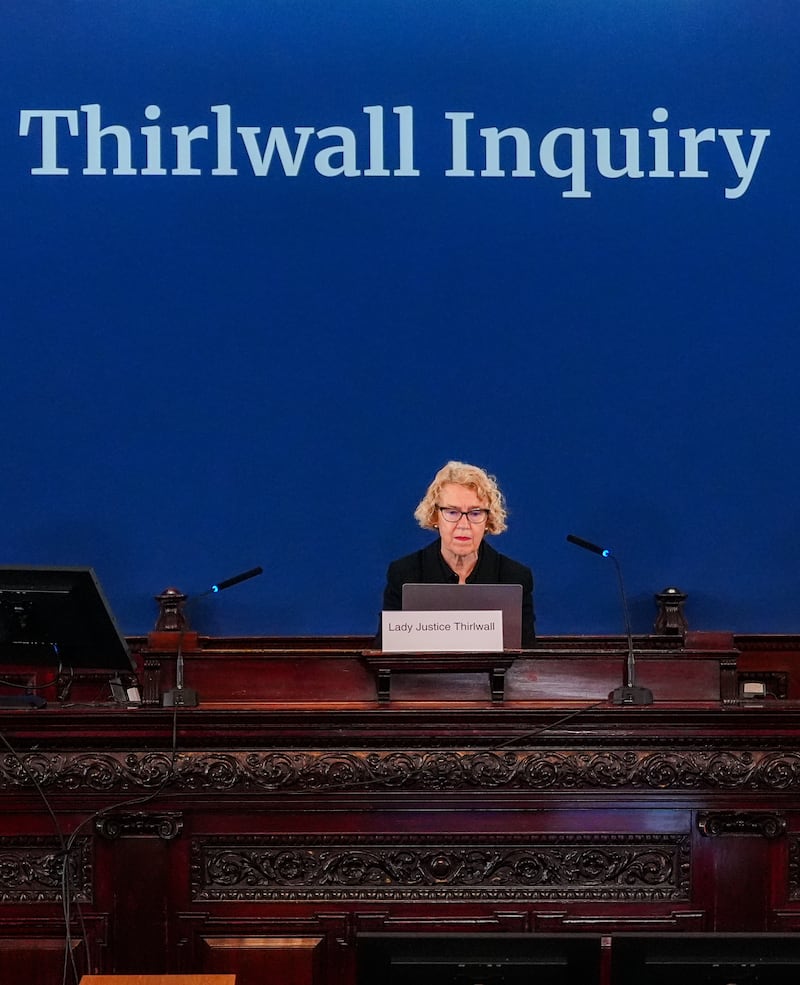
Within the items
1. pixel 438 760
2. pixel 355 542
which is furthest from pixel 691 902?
pixel 355 542

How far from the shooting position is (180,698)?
118 inches

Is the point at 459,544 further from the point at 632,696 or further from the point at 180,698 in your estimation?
the point at 180,698

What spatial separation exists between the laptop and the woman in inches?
36.5

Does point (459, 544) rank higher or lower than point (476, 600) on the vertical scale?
higher

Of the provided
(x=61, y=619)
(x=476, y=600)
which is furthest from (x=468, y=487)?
(x=61, y=619)

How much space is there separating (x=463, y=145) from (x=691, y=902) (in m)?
3.37

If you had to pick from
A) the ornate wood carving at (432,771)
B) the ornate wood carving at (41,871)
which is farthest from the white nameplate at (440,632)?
the ornate wood carving at (41,871)

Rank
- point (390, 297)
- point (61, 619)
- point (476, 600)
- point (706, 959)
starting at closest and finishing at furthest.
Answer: point (706, 959)
point (61, 619)
point (476, 600)
point (390, 297)

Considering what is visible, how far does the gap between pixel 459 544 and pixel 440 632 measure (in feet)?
3.74

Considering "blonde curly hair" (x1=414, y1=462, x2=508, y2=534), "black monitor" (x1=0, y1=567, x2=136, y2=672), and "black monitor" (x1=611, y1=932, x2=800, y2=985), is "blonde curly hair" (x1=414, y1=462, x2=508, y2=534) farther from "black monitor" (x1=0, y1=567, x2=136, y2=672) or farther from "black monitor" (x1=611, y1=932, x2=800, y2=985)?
"black monitor" (x1=611, y1=932, x2=800, y2=985)

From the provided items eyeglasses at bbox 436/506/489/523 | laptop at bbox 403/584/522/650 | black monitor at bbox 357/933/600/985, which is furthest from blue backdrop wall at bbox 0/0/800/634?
black monitor at bbox 357/933/600/985

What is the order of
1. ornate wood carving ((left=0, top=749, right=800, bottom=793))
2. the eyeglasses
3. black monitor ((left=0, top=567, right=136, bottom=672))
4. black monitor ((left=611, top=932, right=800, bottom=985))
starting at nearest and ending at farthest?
black monitor ((left=611, top=932, right=800, bottom=985)), ornate wood carving ((left=0, top=749, right=800, bottom=793)), black monitor ((left=0, top=567, right=136, bottom=672)), the eyeglasses

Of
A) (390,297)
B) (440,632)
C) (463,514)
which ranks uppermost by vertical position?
(390,297)

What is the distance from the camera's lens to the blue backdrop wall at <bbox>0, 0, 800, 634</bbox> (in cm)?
523
